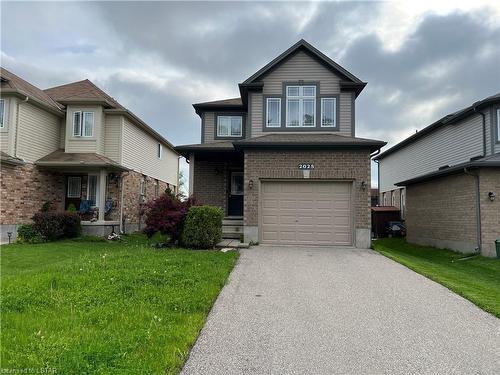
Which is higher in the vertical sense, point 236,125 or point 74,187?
point 236,125

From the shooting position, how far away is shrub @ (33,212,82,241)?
14797 mm

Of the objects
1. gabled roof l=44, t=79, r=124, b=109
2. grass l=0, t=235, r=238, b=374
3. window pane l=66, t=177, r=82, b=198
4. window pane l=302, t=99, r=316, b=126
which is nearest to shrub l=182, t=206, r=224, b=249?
grass l=0, t=235, r=238, b=374

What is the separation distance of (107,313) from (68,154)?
562 inches

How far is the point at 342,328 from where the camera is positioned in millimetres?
5148

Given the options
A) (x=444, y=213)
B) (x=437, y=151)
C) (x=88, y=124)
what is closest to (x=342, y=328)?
(x=444, y=213)

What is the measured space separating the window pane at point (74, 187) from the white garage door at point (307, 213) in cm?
979

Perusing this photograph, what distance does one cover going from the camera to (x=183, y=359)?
4.00m

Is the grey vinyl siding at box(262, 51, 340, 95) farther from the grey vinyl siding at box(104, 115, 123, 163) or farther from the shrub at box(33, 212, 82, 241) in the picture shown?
the shrub at box(33, 212, 82, 241)

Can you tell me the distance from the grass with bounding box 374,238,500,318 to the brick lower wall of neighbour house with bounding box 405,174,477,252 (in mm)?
738

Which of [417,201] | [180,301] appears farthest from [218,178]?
[180,301]

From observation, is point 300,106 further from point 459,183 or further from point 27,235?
point 27,235

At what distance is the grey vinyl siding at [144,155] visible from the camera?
19.1 meters

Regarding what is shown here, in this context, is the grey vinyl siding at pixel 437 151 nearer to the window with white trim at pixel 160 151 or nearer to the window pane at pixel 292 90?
the window pane at pixel 292 90

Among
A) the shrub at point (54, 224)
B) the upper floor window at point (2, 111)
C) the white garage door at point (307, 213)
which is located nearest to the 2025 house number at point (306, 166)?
the white garage door at point (307, 213)
